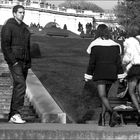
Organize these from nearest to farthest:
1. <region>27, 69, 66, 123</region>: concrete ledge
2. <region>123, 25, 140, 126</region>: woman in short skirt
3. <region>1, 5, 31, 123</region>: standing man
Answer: <region>1, 5, 31, 123</region>: standing man < <region>123, 25, 140, 126</region>: woman in short skirt < <region>27, 69, 66, 123</region>: concrete ledge

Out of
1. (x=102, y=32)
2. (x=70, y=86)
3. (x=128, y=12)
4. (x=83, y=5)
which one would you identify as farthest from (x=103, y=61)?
(x=83, y=5)

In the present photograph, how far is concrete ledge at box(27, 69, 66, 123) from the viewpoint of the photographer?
9794mm

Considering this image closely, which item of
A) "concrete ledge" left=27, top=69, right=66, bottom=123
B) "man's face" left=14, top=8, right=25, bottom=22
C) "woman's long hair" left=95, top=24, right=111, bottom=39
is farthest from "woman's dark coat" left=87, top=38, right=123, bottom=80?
"concrete ledge" left=27, top=69, right=66, bottom=123

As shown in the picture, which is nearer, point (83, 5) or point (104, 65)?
point (104, 65)

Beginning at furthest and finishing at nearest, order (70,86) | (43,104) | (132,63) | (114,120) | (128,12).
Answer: (128,12) → (70,86) → (43,104) → (132,63) → (114,120)

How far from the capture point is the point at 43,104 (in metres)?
10.7

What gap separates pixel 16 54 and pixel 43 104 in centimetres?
279

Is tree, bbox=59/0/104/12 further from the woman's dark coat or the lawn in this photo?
the woman's dark coat

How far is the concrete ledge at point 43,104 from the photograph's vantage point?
9.79m

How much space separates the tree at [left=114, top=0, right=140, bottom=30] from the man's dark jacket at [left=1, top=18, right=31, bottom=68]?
47.4 metres

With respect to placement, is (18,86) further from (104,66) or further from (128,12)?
(128,12)

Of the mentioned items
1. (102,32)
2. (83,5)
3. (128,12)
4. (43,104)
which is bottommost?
(83,5)

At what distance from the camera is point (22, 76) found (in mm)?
8148

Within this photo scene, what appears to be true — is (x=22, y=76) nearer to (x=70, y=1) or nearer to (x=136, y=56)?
(x=136, y=56)
